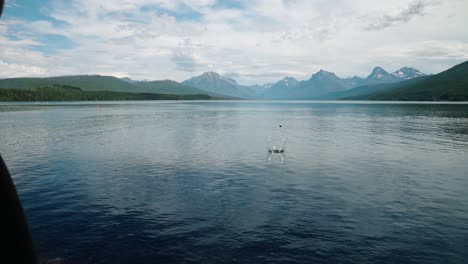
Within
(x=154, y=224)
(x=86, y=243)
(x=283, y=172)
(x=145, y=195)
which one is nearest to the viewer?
(x=86, y=243)

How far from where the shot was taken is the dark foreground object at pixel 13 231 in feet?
10.3

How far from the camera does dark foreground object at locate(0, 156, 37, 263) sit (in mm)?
3145

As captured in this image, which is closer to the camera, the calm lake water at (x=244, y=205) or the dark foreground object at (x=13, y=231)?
the dark foreground object at (x=13, y=231)

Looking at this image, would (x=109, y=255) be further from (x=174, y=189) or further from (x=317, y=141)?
(x=317, y=141)

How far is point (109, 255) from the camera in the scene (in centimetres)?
2075

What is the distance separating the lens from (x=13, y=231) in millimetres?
3213

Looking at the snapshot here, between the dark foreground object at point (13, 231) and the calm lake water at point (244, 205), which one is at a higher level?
the dark foreground object at point (13, 231)

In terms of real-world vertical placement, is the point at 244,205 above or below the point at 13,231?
below

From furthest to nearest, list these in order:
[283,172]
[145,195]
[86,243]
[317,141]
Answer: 1. [317,141]
2. [283,172]
3. [145,195]
4. [86,243]

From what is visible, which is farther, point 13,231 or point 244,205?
point 244,205

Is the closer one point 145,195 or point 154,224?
point 154,224

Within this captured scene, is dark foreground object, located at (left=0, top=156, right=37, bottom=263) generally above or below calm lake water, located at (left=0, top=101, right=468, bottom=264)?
above

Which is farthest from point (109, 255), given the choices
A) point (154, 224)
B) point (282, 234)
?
point (282, 234)

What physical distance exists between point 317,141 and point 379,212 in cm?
4501
